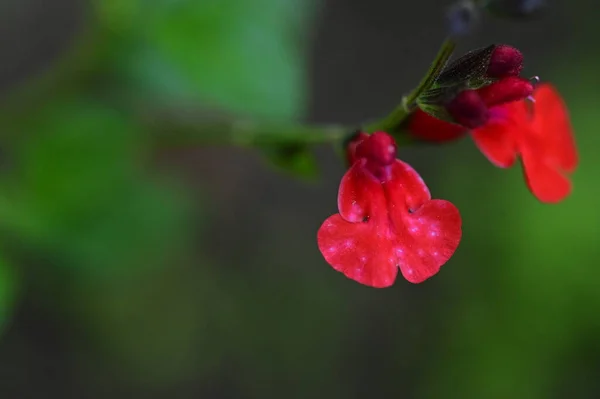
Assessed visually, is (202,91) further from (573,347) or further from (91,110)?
(573,347)

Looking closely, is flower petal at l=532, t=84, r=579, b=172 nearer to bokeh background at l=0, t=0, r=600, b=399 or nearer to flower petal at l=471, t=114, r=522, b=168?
flower petal at l=471, t=114, r=522, b=168

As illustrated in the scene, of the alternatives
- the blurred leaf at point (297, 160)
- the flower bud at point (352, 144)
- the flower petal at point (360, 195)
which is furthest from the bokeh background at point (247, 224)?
the flower petal at point (360, 195)

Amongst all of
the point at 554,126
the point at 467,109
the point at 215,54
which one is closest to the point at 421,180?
the point at 467,109

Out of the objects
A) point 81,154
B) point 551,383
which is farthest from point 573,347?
point 81,154

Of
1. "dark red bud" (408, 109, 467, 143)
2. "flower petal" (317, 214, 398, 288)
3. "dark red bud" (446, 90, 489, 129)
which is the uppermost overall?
"dark red bud" (408, 109, 467, 143)

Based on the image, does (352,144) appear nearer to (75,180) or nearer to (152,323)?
(75,180)

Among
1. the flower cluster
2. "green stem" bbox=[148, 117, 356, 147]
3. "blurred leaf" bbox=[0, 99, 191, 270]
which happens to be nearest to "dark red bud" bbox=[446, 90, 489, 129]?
the flower cluster
